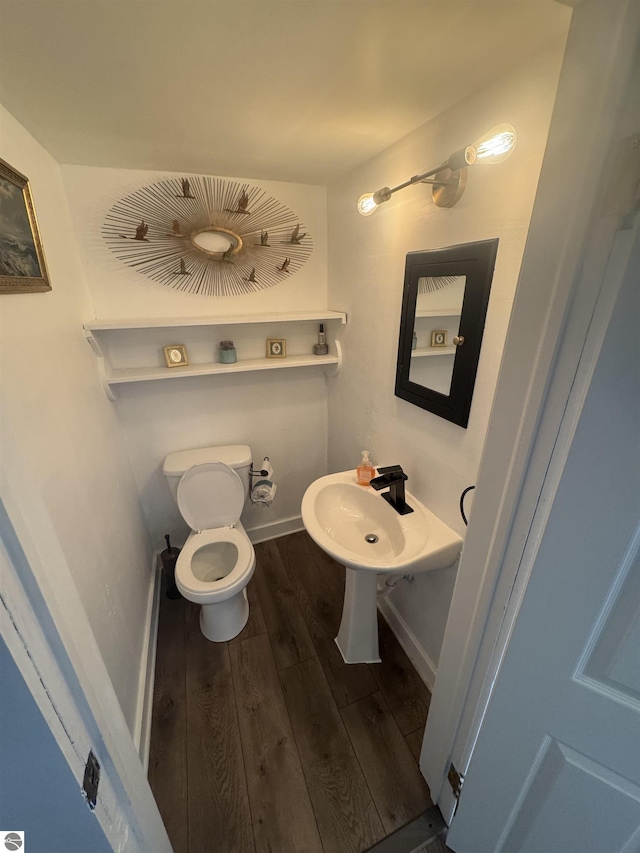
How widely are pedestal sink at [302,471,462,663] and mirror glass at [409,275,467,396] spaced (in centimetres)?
53

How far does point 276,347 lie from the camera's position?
1910mm

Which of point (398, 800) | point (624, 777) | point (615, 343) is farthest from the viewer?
point (398, 800)

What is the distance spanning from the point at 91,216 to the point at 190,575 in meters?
1.67

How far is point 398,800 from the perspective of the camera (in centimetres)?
116

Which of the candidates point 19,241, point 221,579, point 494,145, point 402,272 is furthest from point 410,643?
point 19,241

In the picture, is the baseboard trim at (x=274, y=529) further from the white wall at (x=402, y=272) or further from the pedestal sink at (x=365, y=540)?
the pedestal sink at (x=365, y=540)

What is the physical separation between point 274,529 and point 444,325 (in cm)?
181

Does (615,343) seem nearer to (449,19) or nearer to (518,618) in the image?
(518,618)

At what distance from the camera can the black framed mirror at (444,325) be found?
0.98 metres

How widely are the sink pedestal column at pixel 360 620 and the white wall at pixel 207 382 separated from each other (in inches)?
37.0

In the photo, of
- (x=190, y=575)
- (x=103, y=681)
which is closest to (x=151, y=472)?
(x=190, y=575)

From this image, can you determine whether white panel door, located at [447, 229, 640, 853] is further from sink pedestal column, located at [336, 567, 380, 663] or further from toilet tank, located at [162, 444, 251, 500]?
toilet tank, located at [162, 444, 251, 500]

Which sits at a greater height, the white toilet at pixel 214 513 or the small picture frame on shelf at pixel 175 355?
the small picture frame on shelf at pixel 175 355

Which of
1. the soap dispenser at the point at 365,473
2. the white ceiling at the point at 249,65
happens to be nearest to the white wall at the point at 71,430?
the white ceiling at the point at 249,65
